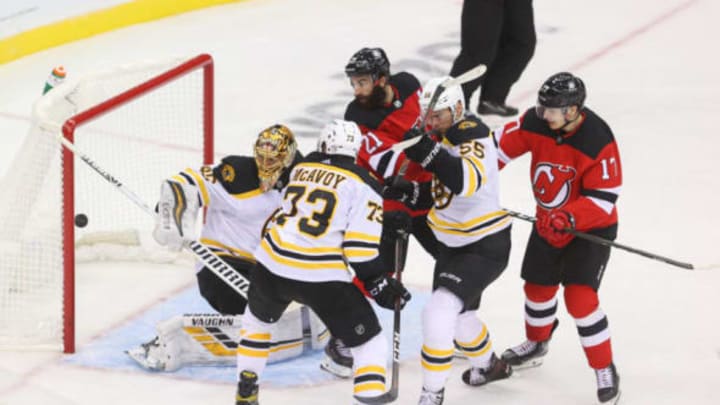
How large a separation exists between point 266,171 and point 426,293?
3.36 feet

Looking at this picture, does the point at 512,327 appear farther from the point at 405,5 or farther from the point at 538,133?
the point at 405,5

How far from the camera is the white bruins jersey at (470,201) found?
4145 mm

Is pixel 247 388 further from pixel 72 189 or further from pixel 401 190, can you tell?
pixel 72 189

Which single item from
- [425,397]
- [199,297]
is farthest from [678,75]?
[425,397]

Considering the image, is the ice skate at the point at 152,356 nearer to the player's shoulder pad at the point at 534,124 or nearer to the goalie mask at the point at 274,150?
the goalie mask at the point at 274,150

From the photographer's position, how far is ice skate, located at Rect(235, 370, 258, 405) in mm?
4062

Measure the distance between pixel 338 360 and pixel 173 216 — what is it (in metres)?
0.67

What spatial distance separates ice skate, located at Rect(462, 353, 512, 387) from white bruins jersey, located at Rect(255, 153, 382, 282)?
0.71 m

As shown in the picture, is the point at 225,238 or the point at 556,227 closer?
the point at 556,227

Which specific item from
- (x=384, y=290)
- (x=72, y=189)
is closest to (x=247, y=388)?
(x=384, y=290)

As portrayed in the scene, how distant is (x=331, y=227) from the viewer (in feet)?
12.8

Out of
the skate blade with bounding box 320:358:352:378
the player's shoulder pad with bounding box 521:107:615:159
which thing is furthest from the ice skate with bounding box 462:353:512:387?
the player's shoulder pad with bounding box 521:107:615:159

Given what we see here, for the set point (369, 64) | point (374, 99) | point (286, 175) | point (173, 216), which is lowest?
point (173, 216)

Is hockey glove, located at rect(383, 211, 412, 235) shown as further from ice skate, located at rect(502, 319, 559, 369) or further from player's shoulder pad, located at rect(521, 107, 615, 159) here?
ice skate, located at rect(502, 319, 559, 369)
